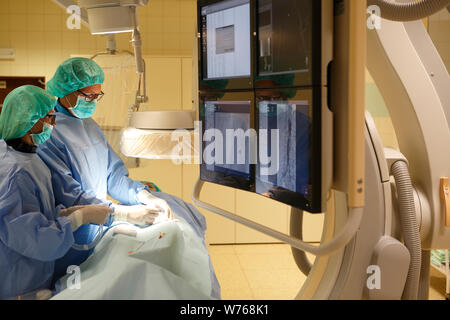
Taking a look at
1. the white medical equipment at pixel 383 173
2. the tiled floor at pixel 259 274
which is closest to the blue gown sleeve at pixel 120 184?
the white medical equipment at pixel 383 173

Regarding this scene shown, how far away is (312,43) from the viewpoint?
2.94 feet

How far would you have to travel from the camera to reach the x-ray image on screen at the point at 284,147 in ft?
3.12

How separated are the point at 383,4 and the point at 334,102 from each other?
44 centimetres

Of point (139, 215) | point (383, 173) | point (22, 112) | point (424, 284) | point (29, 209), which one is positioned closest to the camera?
point (383, 173)

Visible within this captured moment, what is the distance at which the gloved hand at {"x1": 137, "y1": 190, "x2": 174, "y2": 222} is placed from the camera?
1974 millimetres

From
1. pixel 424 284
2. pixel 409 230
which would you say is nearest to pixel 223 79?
pixel 409 230

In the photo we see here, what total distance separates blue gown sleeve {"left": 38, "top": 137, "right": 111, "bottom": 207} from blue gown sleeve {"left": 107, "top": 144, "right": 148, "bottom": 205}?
0.34 meters

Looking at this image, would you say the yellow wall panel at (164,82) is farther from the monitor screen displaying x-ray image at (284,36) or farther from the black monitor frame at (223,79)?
the monitor screen displaying x-ray image at (284,36)

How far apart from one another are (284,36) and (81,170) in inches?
51.7

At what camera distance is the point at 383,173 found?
1149 mm

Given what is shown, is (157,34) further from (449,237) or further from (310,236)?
(449,237)

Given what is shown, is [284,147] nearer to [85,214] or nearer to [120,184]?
[85,214]

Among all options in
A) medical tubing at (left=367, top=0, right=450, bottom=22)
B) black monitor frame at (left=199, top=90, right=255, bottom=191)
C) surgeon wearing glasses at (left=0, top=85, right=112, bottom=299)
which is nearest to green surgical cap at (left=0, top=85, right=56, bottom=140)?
surgeon wearing glasses at (left=0, top=85, right=112, bottom=299)

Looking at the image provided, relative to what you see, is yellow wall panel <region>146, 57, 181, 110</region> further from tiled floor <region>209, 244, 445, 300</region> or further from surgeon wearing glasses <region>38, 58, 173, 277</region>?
surgeon wearing glasses <region>38, 58, 173, 277</region>
